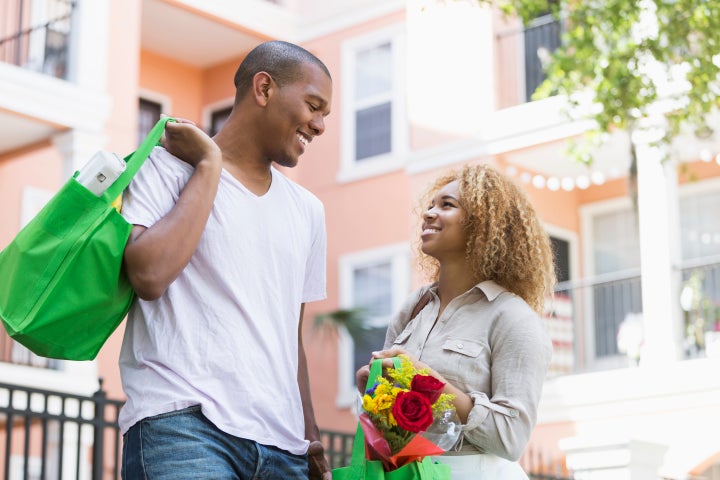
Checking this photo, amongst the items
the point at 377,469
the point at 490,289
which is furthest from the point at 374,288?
the point at 377,469

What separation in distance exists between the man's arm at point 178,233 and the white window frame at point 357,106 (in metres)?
15.3

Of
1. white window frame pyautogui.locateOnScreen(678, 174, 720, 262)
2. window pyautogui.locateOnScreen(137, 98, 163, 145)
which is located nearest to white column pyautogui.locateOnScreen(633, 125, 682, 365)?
white window frame pyautogui.locateOnScreen(678, 174, 720, 262)

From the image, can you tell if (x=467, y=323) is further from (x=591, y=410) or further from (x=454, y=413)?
(x=591, y=410)

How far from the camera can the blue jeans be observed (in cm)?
339

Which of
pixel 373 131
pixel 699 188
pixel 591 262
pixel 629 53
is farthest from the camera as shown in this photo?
pixel 373 131

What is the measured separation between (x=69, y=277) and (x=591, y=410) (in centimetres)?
1386

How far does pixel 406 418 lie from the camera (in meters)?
3.50

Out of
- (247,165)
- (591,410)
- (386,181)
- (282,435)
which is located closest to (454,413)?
(282,435)

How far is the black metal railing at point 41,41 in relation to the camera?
16.5 metres

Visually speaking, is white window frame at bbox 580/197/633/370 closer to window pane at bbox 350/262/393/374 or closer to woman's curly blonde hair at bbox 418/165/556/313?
window pane at bbox 350/262/393/374

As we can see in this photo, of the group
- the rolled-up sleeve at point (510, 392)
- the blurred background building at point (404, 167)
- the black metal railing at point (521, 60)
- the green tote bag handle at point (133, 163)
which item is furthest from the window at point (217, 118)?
the green tote bag handle at point (133, 163)

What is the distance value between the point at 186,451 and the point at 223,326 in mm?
355

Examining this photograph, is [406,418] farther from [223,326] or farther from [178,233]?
[178,233]

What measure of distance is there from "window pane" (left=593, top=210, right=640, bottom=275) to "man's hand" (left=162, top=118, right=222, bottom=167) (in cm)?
1556
